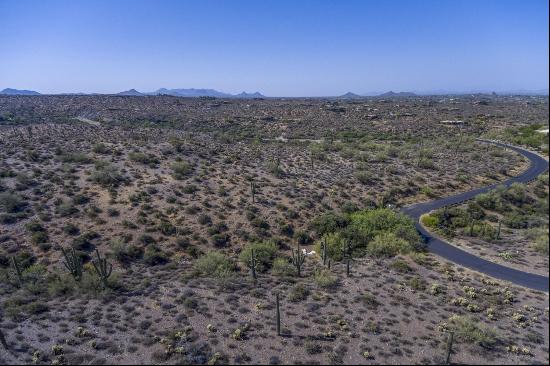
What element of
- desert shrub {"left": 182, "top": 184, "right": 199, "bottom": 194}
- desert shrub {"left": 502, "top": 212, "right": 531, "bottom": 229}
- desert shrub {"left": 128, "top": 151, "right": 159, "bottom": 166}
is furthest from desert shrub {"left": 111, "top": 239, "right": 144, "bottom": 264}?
desert shrub {"left": 502, "top": 212, "right": 531, "bottom": 229}

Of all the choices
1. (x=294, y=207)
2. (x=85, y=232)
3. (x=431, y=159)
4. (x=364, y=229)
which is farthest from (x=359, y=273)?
(x=431, y=159)

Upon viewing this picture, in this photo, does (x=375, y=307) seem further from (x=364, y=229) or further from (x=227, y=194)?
(x=227, y=194)

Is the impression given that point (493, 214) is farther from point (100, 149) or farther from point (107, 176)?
point (100, 149)

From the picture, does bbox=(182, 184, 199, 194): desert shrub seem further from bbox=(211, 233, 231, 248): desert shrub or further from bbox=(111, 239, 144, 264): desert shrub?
bbox=(111, 239, 144, 264): desert shrub

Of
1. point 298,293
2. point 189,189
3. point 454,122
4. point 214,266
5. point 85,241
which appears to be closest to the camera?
point 298,293

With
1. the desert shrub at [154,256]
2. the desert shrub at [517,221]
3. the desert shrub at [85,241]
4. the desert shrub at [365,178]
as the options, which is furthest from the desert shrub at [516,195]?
the desert shrub at [85,241]

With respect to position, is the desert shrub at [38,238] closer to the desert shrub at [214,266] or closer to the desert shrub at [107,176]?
the desert shrub at [107,176]

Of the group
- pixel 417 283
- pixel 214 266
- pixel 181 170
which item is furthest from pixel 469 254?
pixel 181 170
